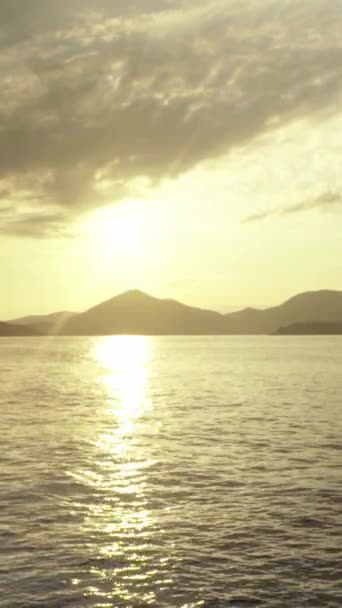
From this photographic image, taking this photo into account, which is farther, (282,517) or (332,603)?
(282,517)

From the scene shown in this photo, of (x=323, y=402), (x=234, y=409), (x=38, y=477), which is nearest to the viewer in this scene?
(x=38, y=477)

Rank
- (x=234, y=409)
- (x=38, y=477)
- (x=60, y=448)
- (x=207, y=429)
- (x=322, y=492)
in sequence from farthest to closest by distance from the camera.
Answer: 1. (x=234, y=409)
2. (x=207, y=429)
3. (x=60, y=448)
4. (x=38, y=477)
5. (x=322, y=492)

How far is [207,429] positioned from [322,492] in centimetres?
2382

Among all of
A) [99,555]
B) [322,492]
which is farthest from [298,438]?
[99,555]

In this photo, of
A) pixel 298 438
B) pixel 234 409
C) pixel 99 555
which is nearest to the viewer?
pixel 99 555

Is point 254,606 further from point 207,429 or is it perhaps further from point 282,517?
point 207,429

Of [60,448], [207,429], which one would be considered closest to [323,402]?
[207,429]

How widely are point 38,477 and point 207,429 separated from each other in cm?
2235

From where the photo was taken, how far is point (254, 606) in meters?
19.2

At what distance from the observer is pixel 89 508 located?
29.6 m

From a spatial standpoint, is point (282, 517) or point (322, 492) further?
point (322, 492)

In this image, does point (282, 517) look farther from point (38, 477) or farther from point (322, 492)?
point (38, 477)

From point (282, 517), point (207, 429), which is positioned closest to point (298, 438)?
point (207, 429)

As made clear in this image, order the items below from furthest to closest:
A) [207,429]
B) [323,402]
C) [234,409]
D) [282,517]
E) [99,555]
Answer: [323,402] < [234,409] < [207,429] < [282,517] < [99,555]
